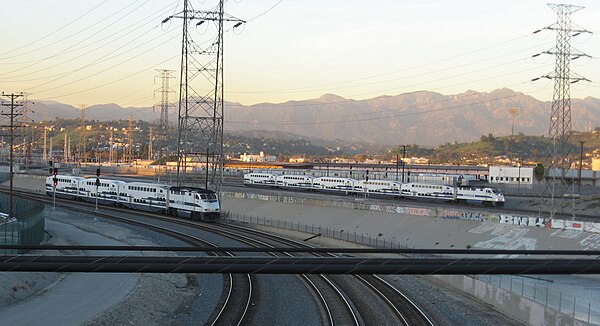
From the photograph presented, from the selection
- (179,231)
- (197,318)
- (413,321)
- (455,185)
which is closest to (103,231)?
(179,231)

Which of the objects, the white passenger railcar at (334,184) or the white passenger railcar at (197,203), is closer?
the white passenger railcar at (197,203)

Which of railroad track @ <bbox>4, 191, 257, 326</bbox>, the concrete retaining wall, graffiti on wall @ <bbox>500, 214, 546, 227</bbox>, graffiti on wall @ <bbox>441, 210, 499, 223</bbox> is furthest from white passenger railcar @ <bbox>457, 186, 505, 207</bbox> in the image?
the concrete retaining wall

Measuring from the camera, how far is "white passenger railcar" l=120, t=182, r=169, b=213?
63094 mm

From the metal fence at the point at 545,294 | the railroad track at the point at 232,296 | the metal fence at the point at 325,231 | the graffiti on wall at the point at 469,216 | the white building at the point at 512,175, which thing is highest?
the white building at the point at 512,175

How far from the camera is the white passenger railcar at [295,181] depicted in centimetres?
9339

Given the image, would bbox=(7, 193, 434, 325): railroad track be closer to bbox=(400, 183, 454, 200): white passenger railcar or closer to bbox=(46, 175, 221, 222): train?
bbox=(46, 175, 221, 222): train

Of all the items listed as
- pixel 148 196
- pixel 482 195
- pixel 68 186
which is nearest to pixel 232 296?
pixel 148 196

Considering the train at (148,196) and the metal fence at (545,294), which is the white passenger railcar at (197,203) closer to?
the train at (148,196)

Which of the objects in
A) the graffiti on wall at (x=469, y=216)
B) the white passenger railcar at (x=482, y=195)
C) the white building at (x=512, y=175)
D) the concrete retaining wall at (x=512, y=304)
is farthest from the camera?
the white building at (x=512, y=175)

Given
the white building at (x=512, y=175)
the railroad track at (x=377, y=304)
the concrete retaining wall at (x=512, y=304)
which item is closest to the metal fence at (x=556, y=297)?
the concrete retaining wall at (x=512, y=304)

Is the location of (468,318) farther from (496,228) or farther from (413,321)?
(496,228)

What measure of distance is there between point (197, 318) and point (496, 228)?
29597 mm

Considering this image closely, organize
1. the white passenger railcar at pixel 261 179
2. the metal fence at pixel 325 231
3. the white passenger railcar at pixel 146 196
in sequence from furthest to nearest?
the white passenger railcar at pixel 261 179
the white passenger railcar at pixel 146 196
the metal fence at pixel 325 231

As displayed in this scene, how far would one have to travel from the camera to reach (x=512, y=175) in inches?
4097
